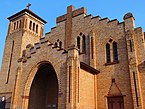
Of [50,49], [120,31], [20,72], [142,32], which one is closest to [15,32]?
[20,72]

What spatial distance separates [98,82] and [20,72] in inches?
312

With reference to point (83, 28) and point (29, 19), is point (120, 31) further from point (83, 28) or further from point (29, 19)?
point (29, 19)

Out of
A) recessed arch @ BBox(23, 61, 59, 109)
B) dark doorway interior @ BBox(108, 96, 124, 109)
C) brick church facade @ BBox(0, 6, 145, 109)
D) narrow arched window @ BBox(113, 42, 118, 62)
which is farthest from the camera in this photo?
recessed arch @ BBox(23, 61, 59, 109)

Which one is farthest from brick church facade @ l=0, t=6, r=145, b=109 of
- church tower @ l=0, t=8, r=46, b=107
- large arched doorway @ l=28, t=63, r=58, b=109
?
church tower @ l=0, t=8, r=46, b=107

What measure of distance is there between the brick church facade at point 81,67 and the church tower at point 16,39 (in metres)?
0.14

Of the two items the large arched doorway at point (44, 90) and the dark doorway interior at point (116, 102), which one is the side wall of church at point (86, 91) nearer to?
the dark doorway interior at point (116, 102)

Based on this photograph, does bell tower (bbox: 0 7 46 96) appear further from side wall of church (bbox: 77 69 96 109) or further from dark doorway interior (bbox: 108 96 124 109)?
dark doorway interior (bbox: 108 96 124 109)

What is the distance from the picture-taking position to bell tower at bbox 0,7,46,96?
75.5 ft

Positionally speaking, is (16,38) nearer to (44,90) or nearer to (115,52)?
(44,90)

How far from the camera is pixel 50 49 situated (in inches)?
686

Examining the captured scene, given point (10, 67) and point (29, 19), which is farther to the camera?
point (29, 19)

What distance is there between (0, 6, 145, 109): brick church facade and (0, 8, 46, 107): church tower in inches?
5.4

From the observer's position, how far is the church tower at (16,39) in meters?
22.8

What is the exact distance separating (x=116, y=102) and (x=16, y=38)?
50.8 feet
